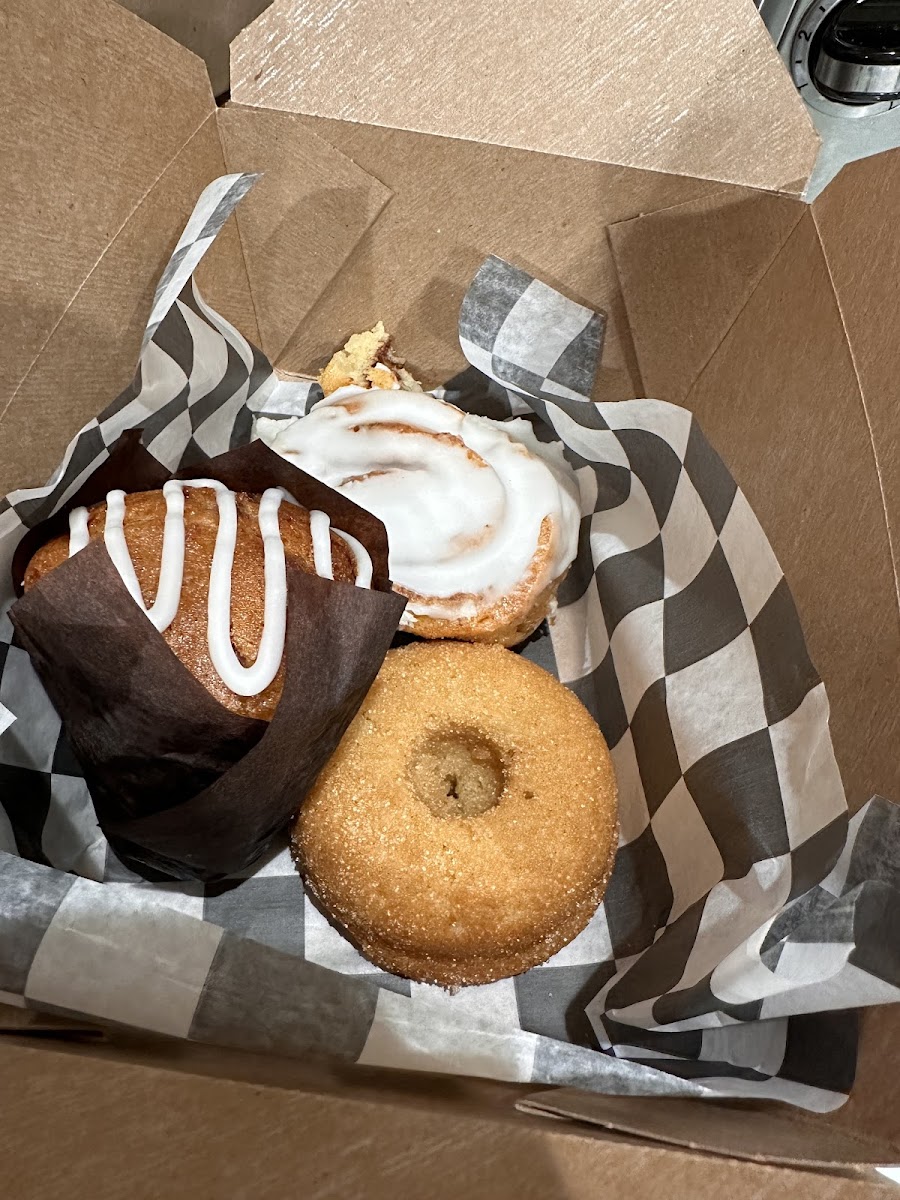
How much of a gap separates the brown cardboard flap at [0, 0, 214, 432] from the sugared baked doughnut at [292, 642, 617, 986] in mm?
499

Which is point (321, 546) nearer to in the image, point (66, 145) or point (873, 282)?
point (66, 145)

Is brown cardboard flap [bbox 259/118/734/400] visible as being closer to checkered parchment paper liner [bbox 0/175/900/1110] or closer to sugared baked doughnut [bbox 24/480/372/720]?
checkered parchment paper liner [bbox 0/175/900/1110]

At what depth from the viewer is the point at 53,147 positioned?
3.43 feet

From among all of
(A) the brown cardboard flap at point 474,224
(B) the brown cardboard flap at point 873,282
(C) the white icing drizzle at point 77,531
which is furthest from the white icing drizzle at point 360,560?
(B) the brown cardboard flap at point 873,282

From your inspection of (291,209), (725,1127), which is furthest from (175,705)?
(291,209)

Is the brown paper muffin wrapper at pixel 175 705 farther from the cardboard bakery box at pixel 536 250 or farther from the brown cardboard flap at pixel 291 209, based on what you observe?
the brown cardboard flap at pixel 291 209

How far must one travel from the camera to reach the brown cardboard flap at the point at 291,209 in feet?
4.13

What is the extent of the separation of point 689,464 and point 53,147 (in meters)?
0.79

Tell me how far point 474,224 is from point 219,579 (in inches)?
25.3

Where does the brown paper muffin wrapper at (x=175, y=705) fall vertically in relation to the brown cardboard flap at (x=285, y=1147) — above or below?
above

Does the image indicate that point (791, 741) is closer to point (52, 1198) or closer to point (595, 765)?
point (595, 765)

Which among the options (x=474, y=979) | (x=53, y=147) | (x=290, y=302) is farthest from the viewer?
(x=290, y=302)

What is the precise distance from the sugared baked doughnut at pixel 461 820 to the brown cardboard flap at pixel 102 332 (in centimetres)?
46

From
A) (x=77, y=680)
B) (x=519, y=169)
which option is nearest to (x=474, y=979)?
(x=77, y=680)
